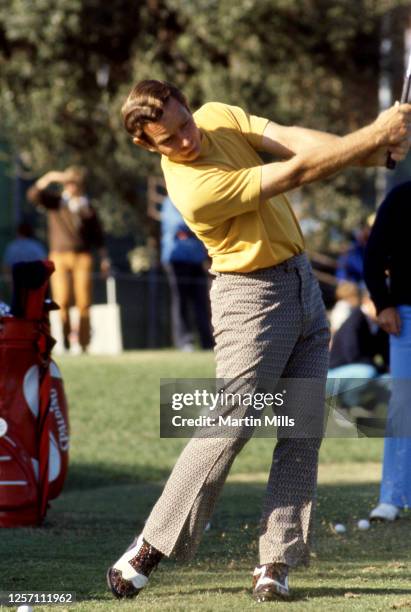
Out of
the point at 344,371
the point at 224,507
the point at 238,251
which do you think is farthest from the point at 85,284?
the point at 238,251

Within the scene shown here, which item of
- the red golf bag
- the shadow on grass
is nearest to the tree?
the shadow on grass

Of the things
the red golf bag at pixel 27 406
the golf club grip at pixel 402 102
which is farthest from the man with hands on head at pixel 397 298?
the golf club grip at pixel 402 102

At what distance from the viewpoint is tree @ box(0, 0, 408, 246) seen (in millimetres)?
19453

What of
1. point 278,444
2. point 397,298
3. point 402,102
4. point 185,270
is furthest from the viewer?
point 185,270

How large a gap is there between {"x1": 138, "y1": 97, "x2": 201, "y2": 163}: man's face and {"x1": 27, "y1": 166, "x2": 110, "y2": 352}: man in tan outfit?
1022cm

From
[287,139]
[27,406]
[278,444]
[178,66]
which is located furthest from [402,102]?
[178,66]

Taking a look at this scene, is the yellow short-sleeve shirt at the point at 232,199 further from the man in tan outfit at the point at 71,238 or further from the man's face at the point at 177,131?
the man in tan outfit at the point at 71,238

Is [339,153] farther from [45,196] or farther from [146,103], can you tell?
[45,196]

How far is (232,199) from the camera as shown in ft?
16.1

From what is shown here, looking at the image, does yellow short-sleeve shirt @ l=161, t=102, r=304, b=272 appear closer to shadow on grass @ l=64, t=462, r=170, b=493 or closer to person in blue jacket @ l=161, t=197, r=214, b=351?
shadow on grass @ l=64, t=462, r=170, b=493

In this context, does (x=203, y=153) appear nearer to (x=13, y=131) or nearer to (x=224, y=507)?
(x=224, y=507)

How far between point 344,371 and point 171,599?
6.63 metres

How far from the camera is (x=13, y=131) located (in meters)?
20.1

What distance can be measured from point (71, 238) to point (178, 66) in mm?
5700
